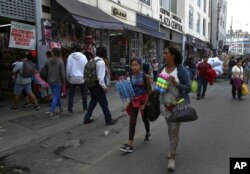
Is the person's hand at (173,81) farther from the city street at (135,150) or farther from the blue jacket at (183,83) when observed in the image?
the city street at (135,150)

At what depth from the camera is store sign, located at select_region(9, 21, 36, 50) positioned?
33.1 feet

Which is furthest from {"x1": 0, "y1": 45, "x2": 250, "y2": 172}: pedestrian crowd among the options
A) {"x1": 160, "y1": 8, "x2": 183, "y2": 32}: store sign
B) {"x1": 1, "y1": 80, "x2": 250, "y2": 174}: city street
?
{"x1": 160, "y1": 8, "x2": 183, "y2": 32}: store sign

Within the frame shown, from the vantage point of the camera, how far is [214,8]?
2132 inches

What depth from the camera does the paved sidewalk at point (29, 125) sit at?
6945 mm

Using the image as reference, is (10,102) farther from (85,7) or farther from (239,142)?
(239,142)

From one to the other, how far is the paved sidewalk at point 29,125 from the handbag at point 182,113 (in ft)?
10.0

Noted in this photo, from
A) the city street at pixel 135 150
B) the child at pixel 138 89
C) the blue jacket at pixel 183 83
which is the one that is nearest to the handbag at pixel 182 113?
the blue jacket at pixel 183 83

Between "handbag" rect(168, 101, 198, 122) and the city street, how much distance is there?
740 mm

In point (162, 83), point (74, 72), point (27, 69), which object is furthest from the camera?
point (27, 69)

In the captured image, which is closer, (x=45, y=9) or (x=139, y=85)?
(x=139, y=85)

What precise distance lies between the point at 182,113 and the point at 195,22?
116 feet

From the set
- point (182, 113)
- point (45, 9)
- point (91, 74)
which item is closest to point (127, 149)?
point (182, 113)

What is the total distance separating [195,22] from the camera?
3925 cm

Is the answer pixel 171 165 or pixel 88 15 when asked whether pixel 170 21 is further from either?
pixel 171 165
